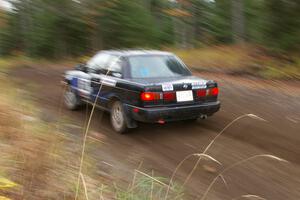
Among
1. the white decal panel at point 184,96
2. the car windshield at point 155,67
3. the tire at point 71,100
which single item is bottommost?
the tire at point 71,100

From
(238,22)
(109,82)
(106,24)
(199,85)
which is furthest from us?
(106,24)

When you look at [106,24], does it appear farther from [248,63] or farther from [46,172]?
[46,172]

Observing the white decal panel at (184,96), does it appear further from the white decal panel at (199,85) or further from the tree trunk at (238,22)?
the tree trunk at (238,22)

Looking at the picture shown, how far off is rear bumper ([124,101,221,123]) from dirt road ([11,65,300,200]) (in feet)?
1.28

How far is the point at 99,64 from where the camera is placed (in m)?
8.99

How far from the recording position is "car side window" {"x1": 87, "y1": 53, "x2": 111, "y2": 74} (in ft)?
29.0

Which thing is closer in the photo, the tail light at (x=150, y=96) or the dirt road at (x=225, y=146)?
the dirt road at (x=225, y=146)

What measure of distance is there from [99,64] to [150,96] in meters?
2.04

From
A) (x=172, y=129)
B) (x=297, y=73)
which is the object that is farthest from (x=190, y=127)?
(x=297, y=73)

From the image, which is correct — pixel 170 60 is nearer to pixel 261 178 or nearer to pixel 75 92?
pixel 75 92

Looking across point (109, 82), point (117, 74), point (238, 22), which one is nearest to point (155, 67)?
point (117, 74)

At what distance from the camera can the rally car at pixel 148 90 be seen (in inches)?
292

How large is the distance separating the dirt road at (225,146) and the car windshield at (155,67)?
1.01 metres

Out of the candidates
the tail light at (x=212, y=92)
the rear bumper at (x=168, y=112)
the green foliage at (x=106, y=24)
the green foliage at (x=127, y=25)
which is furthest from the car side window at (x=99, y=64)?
the green foliage at (x=127, y=25)
